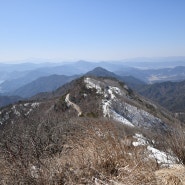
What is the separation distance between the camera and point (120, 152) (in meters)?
5.67

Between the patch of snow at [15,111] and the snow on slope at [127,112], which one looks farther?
the patch of snow at [15,111]

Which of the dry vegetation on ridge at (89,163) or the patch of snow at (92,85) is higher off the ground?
the dry vegetation on ridge at (89,163)

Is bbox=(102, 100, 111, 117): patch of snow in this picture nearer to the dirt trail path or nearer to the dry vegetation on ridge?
the dirt trail path

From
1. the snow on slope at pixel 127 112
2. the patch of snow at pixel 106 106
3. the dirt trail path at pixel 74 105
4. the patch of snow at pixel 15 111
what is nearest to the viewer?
the patch of snow at pixel 106 106

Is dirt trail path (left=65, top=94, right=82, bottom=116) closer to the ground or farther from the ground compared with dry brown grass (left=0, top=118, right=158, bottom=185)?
closer to the ground

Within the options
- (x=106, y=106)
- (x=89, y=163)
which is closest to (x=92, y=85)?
(x=106, y=106)

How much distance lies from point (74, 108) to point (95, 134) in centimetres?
6402

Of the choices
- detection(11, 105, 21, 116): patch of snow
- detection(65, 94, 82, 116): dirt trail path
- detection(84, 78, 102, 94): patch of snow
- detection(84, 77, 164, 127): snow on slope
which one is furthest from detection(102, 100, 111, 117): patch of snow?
detection(11, 105, 21, 116): patch of snow

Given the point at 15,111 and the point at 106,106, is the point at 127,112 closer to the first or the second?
the point at 106,106

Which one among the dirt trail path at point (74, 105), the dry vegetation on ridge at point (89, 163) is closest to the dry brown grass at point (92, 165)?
the dry vegetation on ridge at point (89, 163)

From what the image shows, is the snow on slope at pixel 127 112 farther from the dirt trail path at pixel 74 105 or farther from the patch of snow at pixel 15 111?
the patch of snow at pixel 15 111

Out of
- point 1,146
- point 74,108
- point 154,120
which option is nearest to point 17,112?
point 74,108

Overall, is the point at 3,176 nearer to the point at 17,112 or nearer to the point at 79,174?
the point at 79,174

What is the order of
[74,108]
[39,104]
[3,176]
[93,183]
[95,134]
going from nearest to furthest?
[93,183] < [3,176] < [95,134] < [74,108] < [39,104]
